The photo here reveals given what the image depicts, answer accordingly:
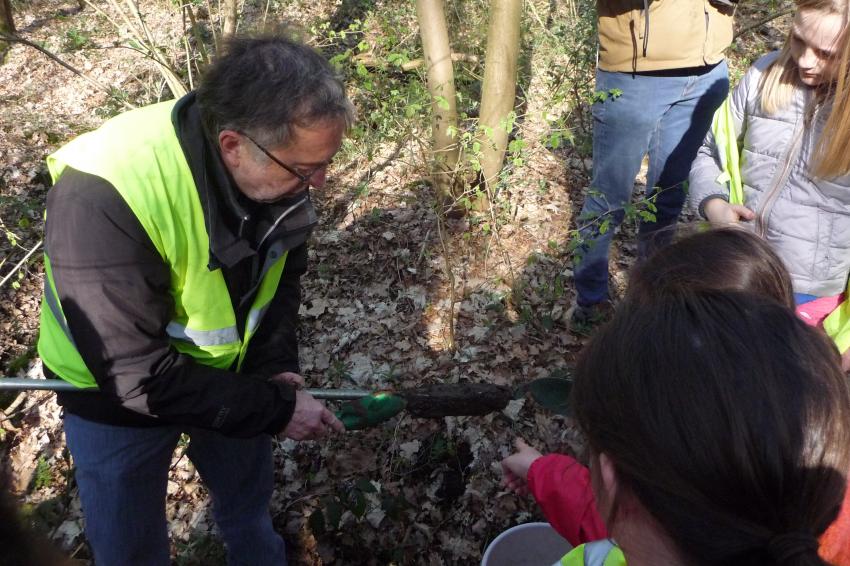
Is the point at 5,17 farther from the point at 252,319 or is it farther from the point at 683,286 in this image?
the point at 683,286

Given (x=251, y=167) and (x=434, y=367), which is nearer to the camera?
(x=251, y=167)

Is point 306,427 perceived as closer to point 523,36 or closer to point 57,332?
point 57,332

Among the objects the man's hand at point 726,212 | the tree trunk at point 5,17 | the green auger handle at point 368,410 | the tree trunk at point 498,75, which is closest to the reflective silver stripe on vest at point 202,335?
the green auger handle at point 368,410

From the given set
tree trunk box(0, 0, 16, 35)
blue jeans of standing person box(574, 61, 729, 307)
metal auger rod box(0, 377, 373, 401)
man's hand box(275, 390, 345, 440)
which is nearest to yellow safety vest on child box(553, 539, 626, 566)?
man's hand box(275, 390, 345, 440)

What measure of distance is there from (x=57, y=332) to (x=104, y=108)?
215 inches

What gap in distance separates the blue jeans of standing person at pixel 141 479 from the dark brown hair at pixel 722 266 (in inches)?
64.6

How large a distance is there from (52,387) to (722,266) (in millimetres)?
2059

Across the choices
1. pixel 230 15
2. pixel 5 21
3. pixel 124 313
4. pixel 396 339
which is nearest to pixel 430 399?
pixel 396 339

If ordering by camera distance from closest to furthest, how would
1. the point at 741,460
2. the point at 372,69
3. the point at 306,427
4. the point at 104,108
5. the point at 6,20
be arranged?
the point at 741,460 < the point at 306,427 < the point at 372,69 < the point at 104,108 < the point at 6,20

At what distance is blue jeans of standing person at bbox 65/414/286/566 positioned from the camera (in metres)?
1.89

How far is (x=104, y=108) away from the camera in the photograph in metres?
6.33

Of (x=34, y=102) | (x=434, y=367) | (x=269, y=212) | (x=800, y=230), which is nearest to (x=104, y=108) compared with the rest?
(x=34, y=102)

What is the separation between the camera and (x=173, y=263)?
170cm

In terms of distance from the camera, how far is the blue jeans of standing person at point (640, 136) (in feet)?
9.70
